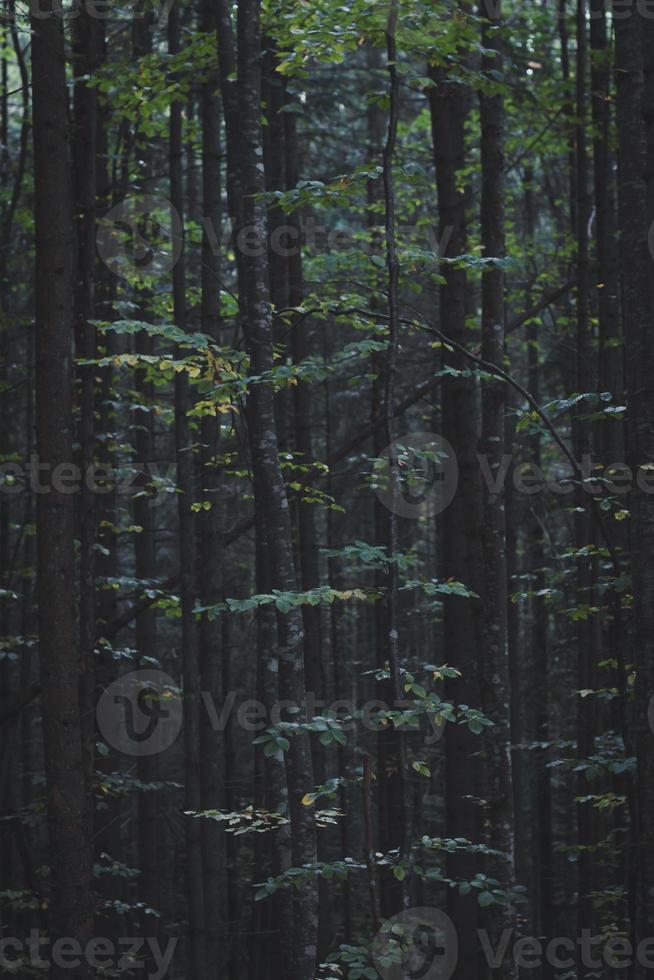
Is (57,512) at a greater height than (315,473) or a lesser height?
lesser

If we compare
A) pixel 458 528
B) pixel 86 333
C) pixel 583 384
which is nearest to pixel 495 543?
pixel 458 528

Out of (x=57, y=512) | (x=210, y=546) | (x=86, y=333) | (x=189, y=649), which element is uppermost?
(x=86, y=333)

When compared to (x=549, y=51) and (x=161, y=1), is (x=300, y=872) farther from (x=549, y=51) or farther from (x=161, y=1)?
(x=549, y=51)

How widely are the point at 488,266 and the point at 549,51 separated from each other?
30.8 ft

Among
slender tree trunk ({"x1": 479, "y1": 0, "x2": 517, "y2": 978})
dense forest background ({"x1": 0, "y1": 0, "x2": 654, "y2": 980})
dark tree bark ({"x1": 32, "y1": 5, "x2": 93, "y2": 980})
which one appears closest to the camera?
dense forest background ({"x1": 0, "y1": 0, "x2": 654, "y2": 980})

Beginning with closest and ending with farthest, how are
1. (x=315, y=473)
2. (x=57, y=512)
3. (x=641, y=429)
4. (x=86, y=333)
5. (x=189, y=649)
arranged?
(x=641, y=429)
(x=57, y=512)
(x=86, y=333)
(x=315, y=473)
(x=189, y=649)

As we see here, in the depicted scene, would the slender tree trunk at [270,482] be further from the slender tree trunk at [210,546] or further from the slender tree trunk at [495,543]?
the slender tree trunk at [210,546]

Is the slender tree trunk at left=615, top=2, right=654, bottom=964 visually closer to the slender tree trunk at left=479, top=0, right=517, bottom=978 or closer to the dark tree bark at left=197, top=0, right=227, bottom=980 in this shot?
the slender tree trunk at left=479, top=0, right=517, bottom=978

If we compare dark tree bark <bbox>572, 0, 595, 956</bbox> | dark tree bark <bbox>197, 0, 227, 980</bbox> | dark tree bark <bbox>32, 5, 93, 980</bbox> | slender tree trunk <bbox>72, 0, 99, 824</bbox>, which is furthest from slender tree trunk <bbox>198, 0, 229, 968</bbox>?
dark tree bark <bbox>572, 0, 595, 956</bbox>

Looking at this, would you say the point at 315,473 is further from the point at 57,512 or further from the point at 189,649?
the point at 57,512

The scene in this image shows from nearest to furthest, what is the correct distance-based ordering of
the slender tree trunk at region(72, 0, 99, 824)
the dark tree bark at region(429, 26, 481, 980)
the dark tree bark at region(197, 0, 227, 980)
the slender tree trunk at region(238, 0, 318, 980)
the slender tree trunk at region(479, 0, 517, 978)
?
1. the slender tree trunk at region(238, 0, 318, 980)
2. the slender tree trunk at region(479, 0, 517, 978)
3. the slender tree trunk at region(72, 0, 99, 824)
4. the dark tree bark at region(429, 26, 481, 980)
5. the dark tree bark at region(197, 0, 227, 980)

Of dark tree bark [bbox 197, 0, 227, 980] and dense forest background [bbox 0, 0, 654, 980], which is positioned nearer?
dense forest background [bbox 0, 0, 654, 980]

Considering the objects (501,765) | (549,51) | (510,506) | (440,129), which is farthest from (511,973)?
(549,51)

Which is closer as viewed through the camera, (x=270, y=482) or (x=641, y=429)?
(x=641, y=429)
